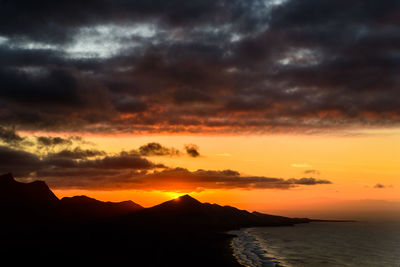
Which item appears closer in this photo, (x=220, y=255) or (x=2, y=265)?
(x=2, y=265)

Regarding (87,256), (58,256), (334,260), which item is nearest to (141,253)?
(87,256)

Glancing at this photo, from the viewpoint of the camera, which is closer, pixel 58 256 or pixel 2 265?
pixel 2 265

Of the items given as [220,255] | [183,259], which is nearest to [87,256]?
[183,259]

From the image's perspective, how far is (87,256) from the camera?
9038cm

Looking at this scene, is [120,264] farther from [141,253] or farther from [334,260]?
[334,260]

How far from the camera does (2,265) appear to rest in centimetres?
7400

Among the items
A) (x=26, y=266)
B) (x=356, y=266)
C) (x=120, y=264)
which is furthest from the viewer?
(x=356, y=266)

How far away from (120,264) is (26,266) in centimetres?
2076

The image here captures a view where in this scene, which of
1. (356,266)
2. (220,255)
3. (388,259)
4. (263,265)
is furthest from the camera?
(388,259)

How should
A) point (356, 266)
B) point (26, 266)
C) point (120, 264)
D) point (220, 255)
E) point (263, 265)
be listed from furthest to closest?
point (220, 255), point (356, 266), point (263, 265), point (120, 264), point (26, 266)

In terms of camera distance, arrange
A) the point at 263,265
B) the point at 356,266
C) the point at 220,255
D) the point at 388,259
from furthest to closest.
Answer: the point at 388,259
the point at 220,255
the point at 356,266
the point at 263,265

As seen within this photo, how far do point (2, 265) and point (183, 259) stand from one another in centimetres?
4330

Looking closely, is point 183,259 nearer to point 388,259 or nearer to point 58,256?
point 58,256

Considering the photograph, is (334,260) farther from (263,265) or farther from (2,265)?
(2,265)
